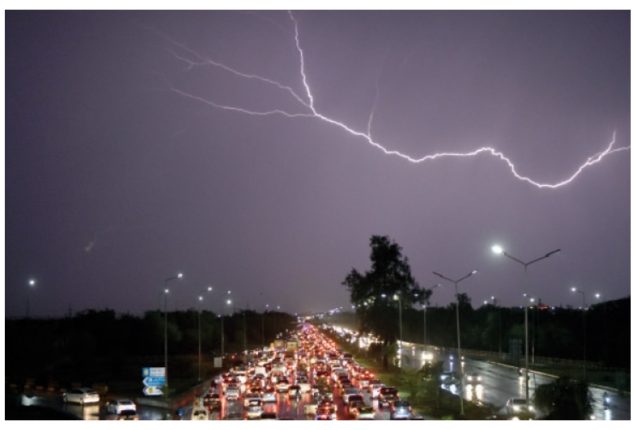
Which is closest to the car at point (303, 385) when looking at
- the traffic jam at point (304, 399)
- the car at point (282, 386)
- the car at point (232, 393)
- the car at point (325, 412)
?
the traffic jam at point (304, 399)

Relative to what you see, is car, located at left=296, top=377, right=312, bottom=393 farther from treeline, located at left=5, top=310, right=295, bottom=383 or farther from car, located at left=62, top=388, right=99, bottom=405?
treeline, located at left=5, top=310, right=295, bottom=383

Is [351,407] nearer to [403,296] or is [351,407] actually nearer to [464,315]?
[403,296]

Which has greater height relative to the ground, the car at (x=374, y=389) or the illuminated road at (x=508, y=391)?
the car at (x=374, y=389)

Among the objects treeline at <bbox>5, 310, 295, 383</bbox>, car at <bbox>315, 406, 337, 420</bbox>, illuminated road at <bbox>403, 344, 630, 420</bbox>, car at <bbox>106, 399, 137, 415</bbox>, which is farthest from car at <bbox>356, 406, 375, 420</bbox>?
treeline at <bbox>5, 310, 295, 383</bbox>

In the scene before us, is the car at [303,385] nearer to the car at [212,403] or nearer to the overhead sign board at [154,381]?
the car at [212,403]

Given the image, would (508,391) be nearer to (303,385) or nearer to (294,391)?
(303,385)

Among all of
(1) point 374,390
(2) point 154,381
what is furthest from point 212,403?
(1) point 374,390

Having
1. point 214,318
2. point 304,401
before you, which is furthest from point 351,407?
point 214,318
